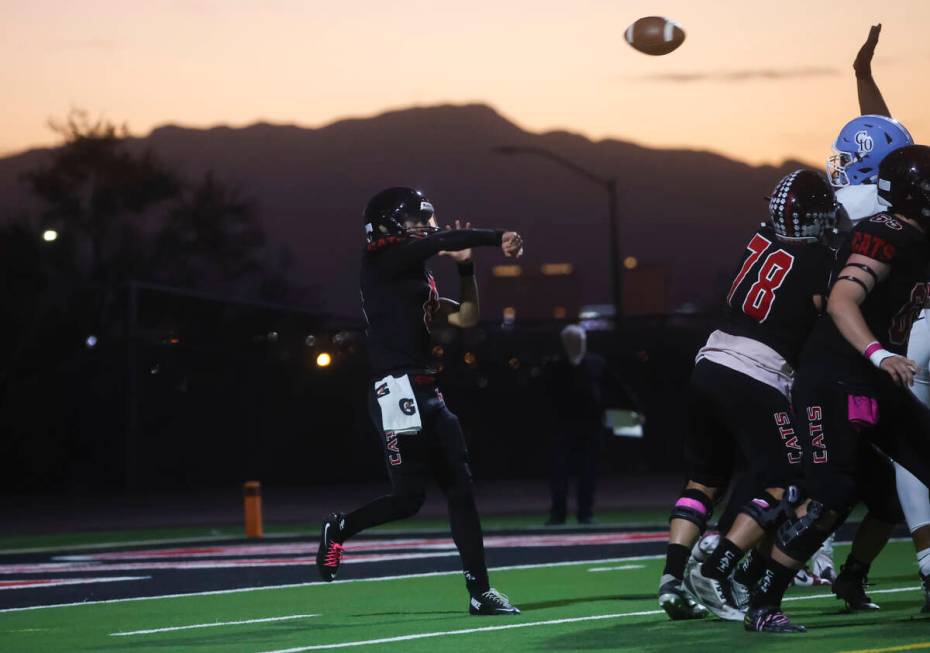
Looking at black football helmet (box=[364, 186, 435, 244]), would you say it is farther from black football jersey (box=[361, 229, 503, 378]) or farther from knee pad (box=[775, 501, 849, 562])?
knee pad (box=[775, 501, 849, 562])

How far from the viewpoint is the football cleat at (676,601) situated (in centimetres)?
899

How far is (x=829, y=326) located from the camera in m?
8.33

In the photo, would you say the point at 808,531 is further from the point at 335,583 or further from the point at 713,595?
the point at 335,583

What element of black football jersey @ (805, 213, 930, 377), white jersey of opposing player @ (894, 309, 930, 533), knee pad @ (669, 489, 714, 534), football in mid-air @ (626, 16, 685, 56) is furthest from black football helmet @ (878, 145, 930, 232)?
football in mid-air @ (626, 16, 685, 56)

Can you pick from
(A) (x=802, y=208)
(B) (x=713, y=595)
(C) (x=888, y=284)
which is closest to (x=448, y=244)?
(A) (x=802, y=208)

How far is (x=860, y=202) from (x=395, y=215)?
2.52 metres

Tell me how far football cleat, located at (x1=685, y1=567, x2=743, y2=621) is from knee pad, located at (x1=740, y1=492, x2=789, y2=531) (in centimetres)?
36

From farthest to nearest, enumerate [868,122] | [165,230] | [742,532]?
[165,230] → [868,122] → [742,532]

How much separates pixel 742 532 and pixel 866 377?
1089mm

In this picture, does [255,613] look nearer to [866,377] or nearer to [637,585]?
[637,585]

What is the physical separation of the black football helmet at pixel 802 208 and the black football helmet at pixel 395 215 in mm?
1979

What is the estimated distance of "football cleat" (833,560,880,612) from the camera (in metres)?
9.41

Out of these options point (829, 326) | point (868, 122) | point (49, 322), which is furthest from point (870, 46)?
point (49, 322)

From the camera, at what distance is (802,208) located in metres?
8.75
